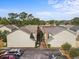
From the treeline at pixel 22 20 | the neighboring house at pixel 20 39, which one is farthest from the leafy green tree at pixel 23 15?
the neighboring house at pixel 20 39

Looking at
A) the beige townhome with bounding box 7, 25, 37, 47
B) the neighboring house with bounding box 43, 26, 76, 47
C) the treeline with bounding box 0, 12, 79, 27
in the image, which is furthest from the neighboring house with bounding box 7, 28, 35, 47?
the treeline with bounding box 0, 12, 79, 27

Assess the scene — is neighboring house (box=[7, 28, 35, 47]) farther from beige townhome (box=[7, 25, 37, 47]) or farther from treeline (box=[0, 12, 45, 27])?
treeline (box=[0, 12, 45, 27])

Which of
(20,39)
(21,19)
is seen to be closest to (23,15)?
(21,19)

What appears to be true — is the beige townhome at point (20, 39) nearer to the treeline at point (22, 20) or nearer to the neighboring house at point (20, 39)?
the neighboring house at point (20, 39)

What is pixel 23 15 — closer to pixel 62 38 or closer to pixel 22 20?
pixel 22 20

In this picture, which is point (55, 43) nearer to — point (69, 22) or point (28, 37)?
point (28, 37)

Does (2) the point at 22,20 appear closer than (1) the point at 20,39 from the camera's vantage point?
No

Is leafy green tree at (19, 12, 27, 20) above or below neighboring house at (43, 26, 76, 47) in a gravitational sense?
above

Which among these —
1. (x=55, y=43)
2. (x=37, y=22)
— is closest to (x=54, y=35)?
(x=55, y=43)

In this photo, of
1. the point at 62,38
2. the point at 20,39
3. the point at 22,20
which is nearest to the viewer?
the point at 62,38
